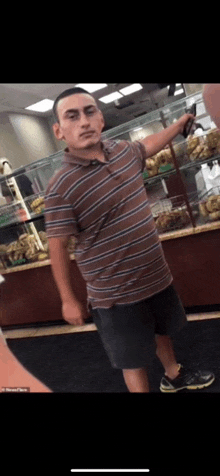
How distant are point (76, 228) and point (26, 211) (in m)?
0.37

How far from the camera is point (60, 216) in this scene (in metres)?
1.30

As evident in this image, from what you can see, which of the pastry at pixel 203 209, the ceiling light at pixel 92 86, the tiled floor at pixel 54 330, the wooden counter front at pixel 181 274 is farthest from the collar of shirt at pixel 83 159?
the tiled floor at pixel 54 330

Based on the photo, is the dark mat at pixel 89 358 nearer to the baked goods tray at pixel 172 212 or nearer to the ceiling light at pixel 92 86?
the baked goods tray at pixel 172 212

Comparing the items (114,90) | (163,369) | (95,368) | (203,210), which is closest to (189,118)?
(114,90)

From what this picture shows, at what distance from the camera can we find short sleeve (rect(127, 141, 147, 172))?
4.31ft

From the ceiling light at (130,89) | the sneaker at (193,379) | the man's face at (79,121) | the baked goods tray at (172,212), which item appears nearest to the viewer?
the man's face at (79,121)

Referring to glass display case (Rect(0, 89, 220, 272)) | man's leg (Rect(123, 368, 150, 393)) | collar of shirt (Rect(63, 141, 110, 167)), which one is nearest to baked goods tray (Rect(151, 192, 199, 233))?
glass display case (Rect(0, 89, 220, 272))

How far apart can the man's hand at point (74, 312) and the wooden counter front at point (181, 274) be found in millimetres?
31

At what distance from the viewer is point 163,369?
1618mm

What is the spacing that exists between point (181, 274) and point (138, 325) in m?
0.35

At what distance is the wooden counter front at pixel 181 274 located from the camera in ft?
5.04

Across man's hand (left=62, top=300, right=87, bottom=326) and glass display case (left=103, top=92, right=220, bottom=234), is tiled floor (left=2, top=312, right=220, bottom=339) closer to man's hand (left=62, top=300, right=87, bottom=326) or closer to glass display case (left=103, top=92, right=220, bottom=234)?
man's hand (left=62, top=300, right=87, bottom=326)

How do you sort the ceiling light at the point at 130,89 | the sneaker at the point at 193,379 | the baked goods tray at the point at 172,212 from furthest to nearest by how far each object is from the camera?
the sneaker at the point at 193,379
the baked goods tray at the point at 172,212
the ceiling light at the point at 130,89

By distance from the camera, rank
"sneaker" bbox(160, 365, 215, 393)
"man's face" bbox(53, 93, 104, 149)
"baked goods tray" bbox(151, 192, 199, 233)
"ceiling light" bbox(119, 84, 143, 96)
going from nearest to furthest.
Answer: "man's face" bbox(53, 93, 104, 149), "ceiling light" bbox(119, 84, 143, 96), "baked goods tray" bbox(151, 192, 199, 233), "sneaker" bbox(160, 365, 215, 393)
